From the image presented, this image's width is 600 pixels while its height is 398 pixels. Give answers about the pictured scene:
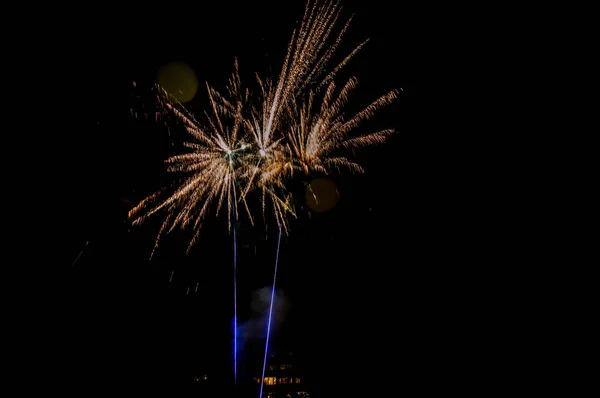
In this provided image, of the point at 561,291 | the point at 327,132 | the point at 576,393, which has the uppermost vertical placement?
the point at 327,132

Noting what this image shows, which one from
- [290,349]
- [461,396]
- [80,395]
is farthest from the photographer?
[290,349]

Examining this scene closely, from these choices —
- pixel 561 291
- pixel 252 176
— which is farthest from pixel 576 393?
pixel 252 176

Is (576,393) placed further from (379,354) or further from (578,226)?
(379,354)

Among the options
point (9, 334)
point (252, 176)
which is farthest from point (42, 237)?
point (252, 176)

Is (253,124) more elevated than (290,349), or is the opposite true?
(253,124)

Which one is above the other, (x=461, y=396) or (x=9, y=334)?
(x=9, y=334)

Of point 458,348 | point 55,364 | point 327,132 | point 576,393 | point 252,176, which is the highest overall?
point 327,132

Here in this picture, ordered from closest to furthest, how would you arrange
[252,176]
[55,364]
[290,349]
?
[55,364] → [252,176] → [290,349]

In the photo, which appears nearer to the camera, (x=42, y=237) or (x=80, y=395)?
(x=42, y=237)

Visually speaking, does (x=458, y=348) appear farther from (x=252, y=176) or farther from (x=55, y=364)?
(x=55, y=364)
